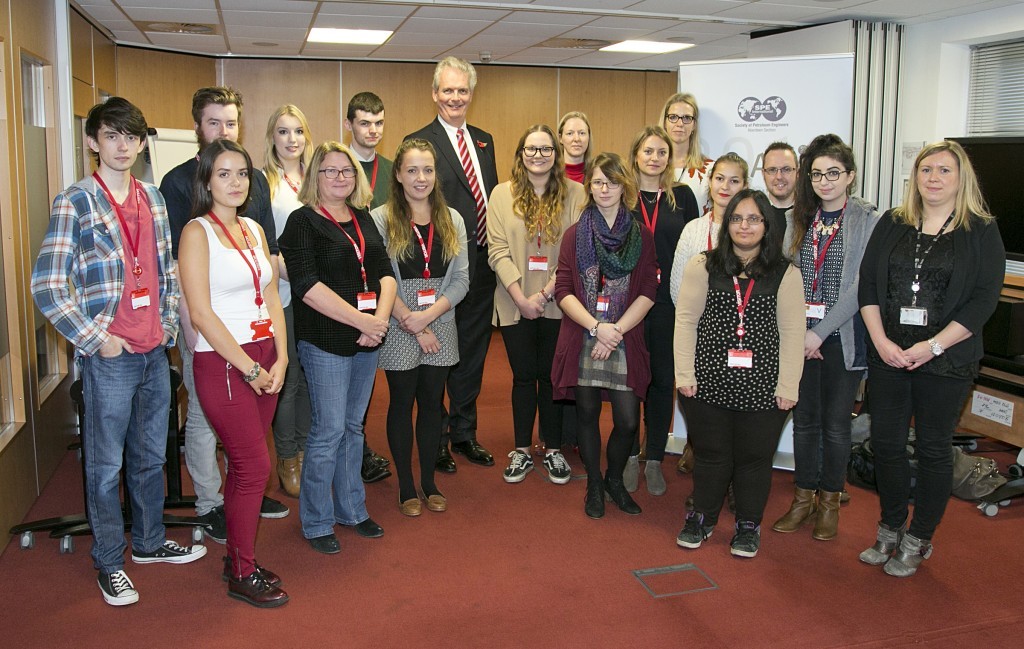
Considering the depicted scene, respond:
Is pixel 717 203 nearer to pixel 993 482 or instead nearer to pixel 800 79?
pixel 800 79

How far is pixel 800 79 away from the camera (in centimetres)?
446

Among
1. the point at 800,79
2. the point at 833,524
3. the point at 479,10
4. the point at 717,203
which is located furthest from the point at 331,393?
the point at 479,10

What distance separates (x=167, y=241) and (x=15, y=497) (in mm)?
1432

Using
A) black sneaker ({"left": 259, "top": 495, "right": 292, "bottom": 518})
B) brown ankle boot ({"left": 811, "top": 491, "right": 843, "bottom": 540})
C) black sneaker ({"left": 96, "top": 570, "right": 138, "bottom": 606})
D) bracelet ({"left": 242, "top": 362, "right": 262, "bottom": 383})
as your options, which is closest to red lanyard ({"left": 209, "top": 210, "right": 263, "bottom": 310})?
bracelet ({"left": 242, "top": 362, "right": 262, "bottom": 383})

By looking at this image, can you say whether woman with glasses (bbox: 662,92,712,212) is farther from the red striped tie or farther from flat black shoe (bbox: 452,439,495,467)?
flat black shoe (bbox: 452,439,495,467)

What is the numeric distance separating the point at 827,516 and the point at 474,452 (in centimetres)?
175

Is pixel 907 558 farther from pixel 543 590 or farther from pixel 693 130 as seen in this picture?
pixel 693 130

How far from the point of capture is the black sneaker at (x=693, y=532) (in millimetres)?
3375

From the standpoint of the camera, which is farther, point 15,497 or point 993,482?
point 993,482

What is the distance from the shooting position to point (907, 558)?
3182 mm

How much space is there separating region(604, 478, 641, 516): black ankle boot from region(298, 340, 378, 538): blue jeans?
3.53ft

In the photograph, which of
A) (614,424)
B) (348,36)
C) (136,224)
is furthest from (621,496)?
(348,36)

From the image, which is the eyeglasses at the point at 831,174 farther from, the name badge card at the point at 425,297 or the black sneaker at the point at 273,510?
the black sneaker at the point at 273,510

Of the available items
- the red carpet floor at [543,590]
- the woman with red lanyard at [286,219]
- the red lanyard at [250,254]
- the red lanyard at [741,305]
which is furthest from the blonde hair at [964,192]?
the woman with red lanyard at [286,219]
